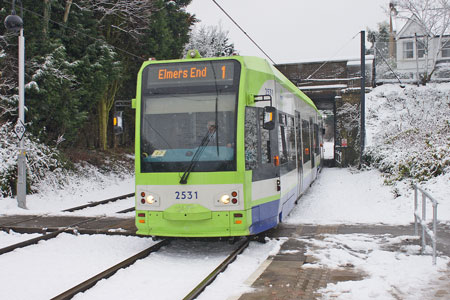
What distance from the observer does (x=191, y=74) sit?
313 inches

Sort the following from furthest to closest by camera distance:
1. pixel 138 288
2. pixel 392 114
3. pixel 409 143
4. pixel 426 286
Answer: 1. pixel 392 114
2. pixel 409 143
3. pixel 138 288
4. pixel 426 286

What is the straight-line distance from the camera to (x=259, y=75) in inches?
330

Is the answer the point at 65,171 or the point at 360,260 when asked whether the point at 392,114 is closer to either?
the point at 65,171

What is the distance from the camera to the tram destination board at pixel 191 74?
7.87 metres

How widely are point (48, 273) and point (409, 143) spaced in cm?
1402

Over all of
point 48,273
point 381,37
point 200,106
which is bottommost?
point 48,273

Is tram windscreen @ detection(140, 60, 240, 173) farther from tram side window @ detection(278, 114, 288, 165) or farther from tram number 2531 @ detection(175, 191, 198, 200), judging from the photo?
tram side window @ detection(278, 114, 288, 165)

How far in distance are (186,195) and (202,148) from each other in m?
0.82

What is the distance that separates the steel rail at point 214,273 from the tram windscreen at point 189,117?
1454 mm

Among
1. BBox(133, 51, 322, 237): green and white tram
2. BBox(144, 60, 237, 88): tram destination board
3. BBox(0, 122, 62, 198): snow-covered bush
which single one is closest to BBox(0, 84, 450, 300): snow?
BBox(133, 51, 322, 237): green and white tram

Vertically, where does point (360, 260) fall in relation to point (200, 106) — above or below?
below

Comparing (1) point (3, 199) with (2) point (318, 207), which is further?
(1) point (3, 199)

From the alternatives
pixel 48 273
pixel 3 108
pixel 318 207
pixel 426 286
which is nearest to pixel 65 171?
pixel 3 108

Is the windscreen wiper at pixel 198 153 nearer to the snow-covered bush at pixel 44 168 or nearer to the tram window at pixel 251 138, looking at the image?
the tram window at pixel 251 138
